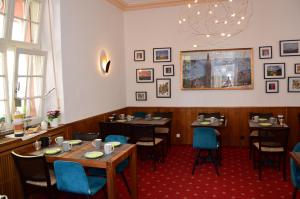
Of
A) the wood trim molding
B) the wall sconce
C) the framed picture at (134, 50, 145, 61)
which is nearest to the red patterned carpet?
the wall sconce

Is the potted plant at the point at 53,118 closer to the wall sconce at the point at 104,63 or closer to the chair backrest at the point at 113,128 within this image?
the chair backrest at the point at 113,128

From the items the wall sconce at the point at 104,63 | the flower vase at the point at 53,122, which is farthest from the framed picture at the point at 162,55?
the flower vase at the point at 53,122

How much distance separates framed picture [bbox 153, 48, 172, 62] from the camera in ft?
22.7

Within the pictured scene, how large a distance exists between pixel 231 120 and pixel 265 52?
1830 mm

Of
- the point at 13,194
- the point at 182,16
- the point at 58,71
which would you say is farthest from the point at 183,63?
the point at 13,194

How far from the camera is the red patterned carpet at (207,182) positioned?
401 centimetres

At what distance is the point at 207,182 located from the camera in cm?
445

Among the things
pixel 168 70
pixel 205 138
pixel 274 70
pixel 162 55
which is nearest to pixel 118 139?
pixel 205 138

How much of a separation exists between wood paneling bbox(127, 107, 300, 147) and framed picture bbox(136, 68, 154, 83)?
0.77 m

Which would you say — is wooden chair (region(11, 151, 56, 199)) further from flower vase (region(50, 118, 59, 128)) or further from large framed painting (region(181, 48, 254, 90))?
large framed painting (region(181, 48, 254, 90))

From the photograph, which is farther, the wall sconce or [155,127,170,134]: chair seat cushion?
[155,127,170,134]: chair seat cushion

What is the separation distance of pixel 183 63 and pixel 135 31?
63.0 inches

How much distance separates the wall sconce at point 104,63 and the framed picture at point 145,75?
123cm

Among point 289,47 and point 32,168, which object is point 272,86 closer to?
point 289,47
